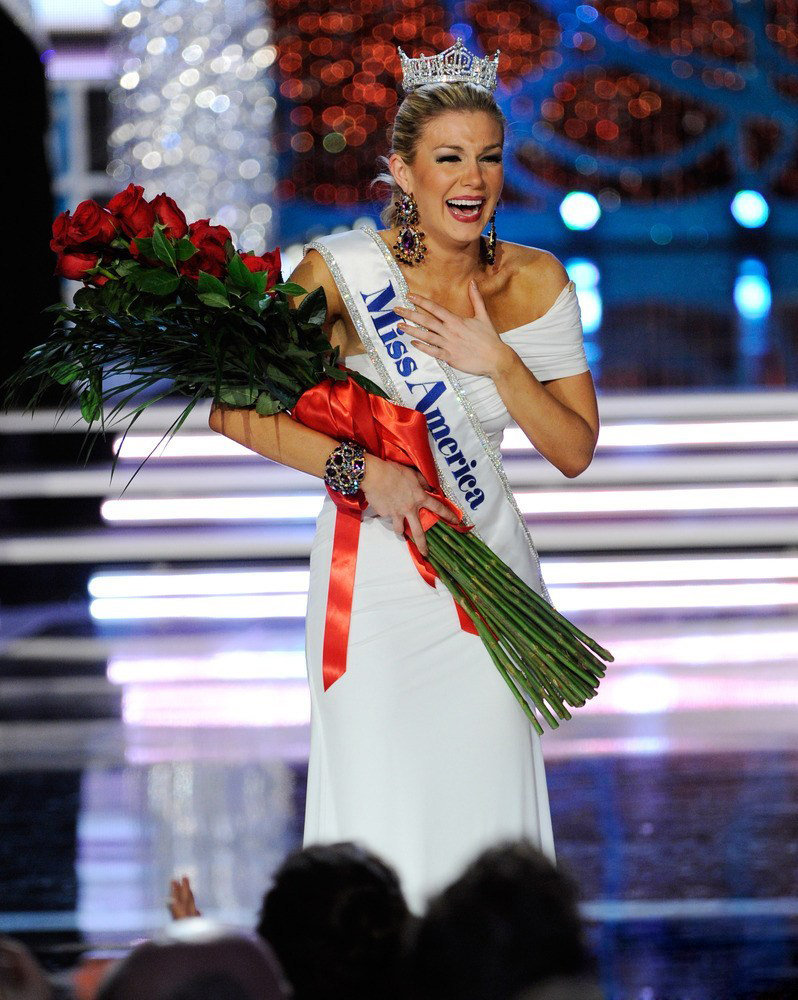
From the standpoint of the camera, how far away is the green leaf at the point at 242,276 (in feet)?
6.50

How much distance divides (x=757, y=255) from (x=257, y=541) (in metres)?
8.52

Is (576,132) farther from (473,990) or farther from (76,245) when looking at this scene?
(473,990)

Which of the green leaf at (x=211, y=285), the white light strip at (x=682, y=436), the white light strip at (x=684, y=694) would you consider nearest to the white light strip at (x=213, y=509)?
the white light strip at (x=682, y=436)

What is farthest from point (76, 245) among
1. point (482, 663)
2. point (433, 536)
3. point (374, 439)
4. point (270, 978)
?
point (270, 978)

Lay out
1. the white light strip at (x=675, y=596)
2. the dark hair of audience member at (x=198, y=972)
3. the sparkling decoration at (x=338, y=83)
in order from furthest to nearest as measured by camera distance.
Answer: the sparkling decoration at (x=338, y=83)
the white light strip at (x=675, y=596)
the dark hair of audience member at (x=198, y=972)

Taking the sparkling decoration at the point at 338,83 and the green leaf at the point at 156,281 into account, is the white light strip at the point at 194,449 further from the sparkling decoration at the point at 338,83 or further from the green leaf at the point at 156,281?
the sparkling decoration at the point at 338,83

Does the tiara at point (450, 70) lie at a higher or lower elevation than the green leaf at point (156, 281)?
higher

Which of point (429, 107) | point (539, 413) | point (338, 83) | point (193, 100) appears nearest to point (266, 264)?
point (429, 107)

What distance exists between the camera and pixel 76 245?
204cm

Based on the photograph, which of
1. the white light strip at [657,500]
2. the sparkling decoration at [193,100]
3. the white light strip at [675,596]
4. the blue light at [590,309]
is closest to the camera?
the white light strip at [675,596]

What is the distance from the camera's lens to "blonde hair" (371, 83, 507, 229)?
2.16 metres

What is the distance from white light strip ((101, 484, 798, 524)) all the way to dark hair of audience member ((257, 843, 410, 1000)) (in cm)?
455

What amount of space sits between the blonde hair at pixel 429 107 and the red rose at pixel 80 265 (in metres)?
0.47

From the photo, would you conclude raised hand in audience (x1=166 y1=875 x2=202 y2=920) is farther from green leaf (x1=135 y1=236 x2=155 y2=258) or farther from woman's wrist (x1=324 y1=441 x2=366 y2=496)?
green leaf (x1=135 y1=236 x2=155 y2=258)
